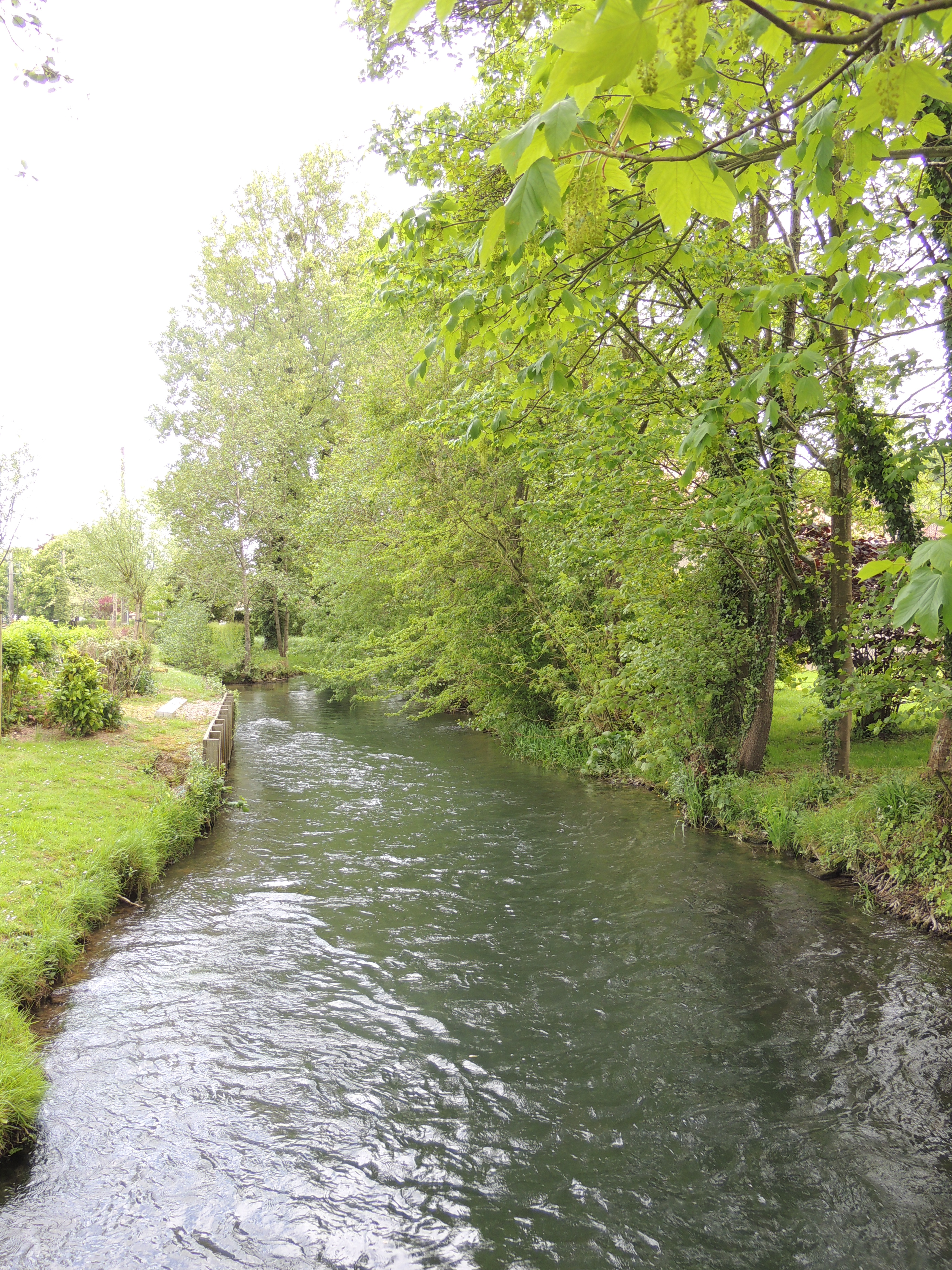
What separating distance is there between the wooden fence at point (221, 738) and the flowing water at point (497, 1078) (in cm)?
267

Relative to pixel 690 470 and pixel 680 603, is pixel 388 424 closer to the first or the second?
pixel 680 603

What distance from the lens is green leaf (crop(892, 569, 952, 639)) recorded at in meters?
1.60

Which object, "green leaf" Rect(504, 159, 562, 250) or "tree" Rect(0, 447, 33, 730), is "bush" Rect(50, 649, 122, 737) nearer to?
"tree" Rect(0, 447, 33, 730)

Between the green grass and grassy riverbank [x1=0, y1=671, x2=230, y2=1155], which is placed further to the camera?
the green grass

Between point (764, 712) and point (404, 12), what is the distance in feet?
32.7

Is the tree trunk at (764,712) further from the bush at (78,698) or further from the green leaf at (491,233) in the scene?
the bush at (78,698)

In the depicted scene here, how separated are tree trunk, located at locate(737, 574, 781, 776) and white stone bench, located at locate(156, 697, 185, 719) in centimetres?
1052

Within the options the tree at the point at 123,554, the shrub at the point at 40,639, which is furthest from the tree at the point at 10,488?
the tree at the point at 123,554

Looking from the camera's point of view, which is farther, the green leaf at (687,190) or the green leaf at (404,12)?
the green leaf at (687,190)

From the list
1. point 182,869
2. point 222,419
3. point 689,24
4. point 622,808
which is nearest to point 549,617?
point 622,808

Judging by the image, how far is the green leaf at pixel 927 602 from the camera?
1599mm

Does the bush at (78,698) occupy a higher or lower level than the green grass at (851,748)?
higher

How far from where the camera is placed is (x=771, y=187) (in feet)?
22.5

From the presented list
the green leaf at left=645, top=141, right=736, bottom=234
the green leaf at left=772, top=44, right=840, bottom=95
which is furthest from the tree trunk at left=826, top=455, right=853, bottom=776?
the green leaf at left=645, top=141, right=736, bottom=234
